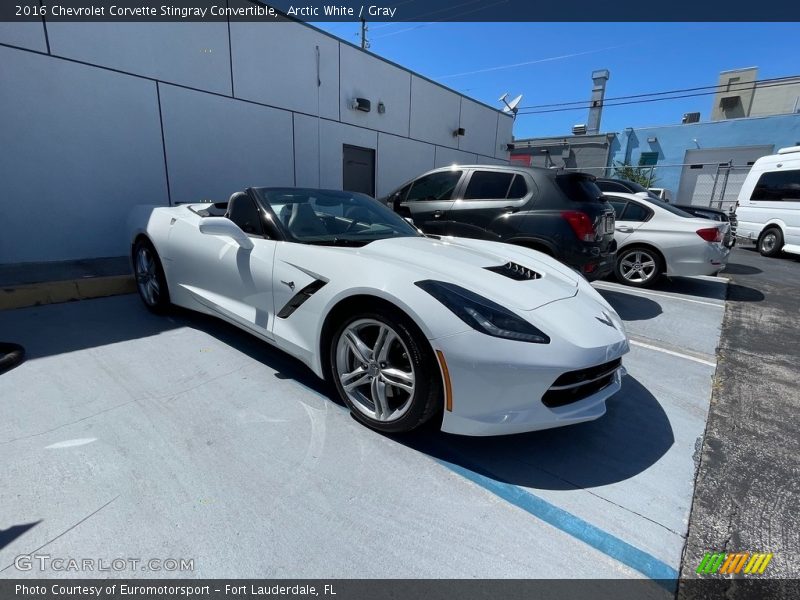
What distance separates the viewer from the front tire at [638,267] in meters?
6.02

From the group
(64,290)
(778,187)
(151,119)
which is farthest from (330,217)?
(778,187)

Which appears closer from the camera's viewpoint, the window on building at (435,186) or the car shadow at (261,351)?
the car shadow at (261,351)

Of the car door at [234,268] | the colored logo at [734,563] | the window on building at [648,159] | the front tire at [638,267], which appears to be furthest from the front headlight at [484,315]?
the window on building at [648,159]

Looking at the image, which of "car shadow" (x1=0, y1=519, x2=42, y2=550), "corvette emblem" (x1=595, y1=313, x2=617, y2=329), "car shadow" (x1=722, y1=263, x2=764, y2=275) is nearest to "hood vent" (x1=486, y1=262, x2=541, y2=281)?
"corvette emblem" (x1=595, y1=313, x2=617, y2=329)

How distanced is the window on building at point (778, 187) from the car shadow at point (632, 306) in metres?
7.66

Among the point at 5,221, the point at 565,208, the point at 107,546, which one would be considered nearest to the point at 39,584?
the point at 107,546

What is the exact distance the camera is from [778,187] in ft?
32.3

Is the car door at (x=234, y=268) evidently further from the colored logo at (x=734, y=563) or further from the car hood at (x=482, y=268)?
the colored logo at (x=734, y=563)

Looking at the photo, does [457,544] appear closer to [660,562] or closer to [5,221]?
[660,562]

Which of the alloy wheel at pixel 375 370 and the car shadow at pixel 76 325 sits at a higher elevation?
the alloy wheel at pixel 375 370

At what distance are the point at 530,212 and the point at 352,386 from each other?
10.5ft

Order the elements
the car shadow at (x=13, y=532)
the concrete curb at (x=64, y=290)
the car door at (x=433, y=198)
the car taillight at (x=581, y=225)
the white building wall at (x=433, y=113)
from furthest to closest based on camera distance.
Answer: the white building wall at (x=433, y=113), the car door at (x=433, y=198), the car taillight at (x=581, y=225), the concrete curb at (x=64, y=290), the car shadow at (x=13, y=532)

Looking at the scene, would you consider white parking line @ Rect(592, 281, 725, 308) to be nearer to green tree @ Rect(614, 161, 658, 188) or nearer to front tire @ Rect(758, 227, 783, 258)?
front tire @ Rect(758, 227, 783, 258)

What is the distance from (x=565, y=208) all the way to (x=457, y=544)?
146 inches
